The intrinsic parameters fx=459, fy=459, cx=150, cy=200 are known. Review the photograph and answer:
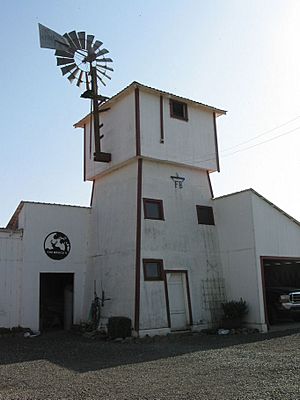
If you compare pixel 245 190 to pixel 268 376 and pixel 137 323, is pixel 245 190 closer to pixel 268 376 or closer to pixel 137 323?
pixel 137 323

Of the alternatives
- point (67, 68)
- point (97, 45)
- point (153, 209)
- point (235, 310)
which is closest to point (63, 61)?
point (67, 68)

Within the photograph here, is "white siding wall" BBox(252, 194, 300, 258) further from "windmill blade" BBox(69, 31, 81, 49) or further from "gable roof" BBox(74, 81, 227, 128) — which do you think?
"windmill blade" BBox(69, 31, 81, 49)

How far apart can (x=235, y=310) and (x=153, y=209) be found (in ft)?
15.4

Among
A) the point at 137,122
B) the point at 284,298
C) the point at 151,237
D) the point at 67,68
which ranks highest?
the point at 67,68

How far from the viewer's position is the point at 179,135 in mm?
18391

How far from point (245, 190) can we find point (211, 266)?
10.7ft

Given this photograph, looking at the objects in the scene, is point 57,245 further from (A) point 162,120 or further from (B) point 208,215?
(A) point 162,120

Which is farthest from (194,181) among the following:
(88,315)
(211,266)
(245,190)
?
(88,315)

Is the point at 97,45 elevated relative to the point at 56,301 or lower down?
elevated

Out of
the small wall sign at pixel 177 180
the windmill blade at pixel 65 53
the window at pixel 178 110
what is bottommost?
the small wall sign at pixel 177 180

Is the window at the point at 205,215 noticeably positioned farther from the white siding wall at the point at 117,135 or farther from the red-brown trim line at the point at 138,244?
the white siding wall at the point at 117,135

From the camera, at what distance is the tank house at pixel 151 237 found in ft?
54.2

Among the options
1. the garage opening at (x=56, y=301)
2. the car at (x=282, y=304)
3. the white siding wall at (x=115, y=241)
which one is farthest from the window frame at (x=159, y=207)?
the car at (x=282, y=304)

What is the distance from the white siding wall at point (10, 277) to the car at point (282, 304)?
10010mm
